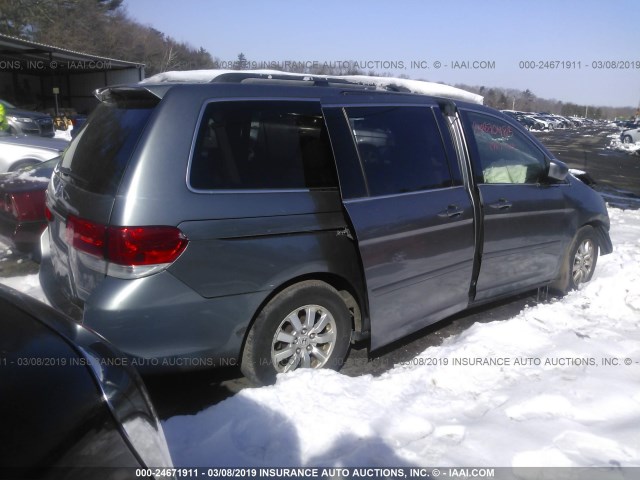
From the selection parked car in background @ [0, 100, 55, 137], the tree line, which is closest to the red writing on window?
parked car in background @ [0, 100, 55, 137]

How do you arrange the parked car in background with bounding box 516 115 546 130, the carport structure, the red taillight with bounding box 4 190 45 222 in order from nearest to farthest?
the red taillight with bounding box 4 190 45 222
the carport structure
the parked car in background with bounding box 516 115 546 130

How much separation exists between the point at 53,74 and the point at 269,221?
129ft

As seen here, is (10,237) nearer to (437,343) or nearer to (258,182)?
(258,182)

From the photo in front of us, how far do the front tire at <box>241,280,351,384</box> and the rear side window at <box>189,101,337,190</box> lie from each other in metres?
0.66

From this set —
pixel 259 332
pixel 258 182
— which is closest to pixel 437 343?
pixel 259 332

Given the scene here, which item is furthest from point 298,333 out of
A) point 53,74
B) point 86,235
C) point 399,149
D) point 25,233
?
point 53,74

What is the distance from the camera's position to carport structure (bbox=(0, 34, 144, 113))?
2736cm

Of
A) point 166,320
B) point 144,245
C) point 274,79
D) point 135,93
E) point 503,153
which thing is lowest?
point 166,320

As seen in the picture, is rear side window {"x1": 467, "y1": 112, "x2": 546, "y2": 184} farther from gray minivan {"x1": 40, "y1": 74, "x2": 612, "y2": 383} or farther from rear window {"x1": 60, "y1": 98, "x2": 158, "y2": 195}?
rear window {"x1": 60, "y1": 98, "x2": 158, "y2": 195}

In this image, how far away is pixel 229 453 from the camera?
257 cm

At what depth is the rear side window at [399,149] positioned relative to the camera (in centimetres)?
340

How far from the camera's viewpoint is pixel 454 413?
3002 millimetres

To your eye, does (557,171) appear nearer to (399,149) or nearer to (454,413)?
(399,149)

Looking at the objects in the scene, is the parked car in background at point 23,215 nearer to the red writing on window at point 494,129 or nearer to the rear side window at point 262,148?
the rear side window at point 262,148
